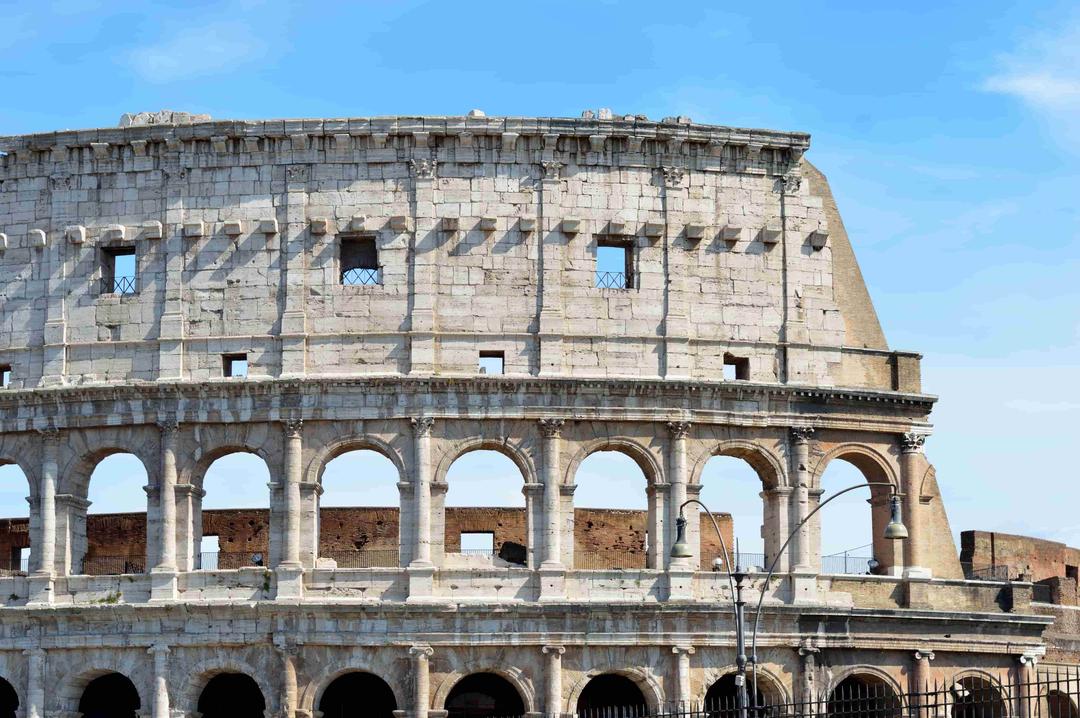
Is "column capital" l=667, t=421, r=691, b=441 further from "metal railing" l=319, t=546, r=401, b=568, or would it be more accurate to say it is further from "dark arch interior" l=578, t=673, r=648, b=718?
"metal railing" l=319, t=546, r=401, b=568

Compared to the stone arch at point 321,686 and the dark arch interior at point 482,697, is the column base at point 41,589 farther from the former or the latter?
the dark arch interior at point 482,697

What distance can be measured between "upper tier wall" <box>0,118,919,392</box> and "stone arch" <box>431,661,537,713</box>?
6.41 m

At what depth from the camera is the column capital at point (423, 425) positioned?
124 ft

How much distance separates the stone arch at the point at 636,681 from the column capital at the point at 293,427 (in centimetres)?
811

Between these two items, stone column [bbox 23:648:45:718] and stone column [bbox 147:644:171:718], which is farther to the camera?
stone column [bbox 23:648:45:718]

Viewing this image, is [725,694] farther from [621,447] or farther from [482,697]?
[621,447]

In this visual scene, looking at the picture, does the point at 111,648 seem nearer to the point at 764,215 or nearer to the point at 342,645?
the point at 342,645

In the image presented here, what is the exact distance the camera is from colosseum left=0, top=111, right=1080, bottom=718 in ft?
123

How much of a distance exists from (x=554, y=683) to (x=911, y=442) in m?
10.2

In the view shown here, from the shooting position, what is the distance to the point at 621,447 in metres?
38.8

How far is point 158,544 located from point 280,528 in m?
2.76

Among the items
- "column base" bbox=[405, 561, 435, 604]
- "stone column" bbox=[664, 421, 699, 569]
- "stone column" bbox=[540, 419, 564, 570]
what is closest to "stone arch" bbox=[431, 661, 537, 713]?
"column base" bbox=[405, 561, 435, 604]

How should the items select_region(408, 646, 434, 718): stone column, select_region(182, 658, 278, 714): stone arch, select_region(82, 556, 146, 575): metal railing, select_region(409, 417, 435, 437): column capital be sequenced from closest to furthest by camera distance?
select_region(408, 646, 434, 718): stone column, select_region(182, 658, 278, 714): stone arch, select_region(409, 417, 435, 437): column capital, select_region(82, 556, 146, 575): metal railing

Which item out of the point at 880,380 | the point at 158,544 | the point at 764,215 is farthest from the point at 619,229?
the point at 158,544
